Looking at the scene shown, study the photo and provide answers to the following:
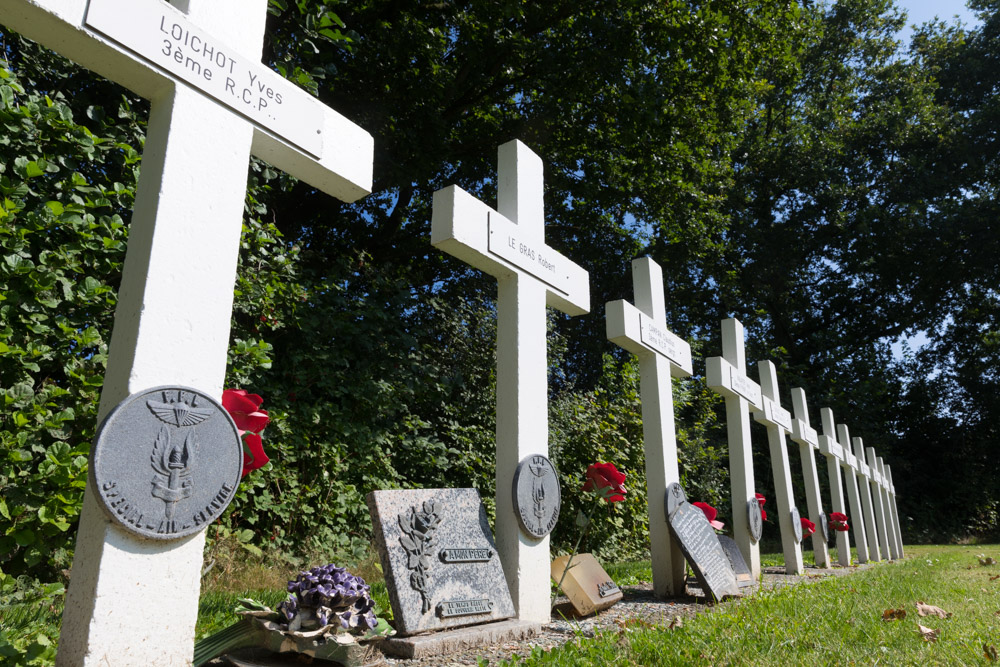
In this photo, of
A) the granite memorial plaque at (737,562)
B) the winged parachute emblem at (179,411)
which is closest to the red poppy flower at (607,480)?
the granite memorial plaque at (737,562)

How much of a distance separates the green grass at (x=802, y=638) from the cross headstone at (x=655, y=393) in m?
0.79

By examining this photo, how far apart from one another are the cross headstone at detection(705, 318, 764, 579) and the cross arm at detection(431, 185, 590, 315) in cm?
252

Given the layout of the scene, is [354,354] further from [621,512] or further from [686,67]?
[686,67]

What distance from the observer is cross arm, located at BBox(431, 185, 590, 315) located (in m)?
3.29

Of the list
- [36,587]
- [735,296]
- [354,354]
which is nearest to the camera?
[36,587]

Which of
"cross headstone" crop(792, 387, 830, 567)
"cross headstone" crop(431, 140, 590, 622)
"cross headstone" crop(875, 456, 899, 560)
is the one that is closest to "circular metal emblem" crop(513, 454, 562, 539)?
"cross headstone" crop(431, 140, 590, 622)

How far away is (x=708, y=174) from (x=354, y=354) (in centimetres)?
651

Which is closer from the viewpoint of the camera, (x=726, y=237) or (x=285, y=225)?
(x=285, y=225)

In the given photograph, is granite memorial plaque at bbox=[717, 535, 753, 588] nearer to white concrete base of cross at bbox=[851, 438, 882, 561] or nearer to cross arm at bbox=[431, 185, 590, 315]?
cross arm at bbox=[431, 185, 590, 315]

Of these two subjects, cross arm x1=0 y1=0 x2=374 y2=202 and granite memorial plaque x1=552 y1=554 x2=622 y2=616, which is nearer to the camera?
cross arm x1=0 y1=0 x2=374 y2=202

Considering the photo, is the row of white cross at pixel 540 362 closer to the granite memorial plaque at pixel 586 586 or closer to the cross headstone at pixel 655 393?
the cross headstone at pixel 655 393

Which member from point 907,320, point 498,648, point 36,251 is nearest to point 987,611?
point 498,648

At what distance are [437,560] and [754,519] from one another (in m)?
4.23

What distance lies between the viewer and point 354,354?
640 cm
